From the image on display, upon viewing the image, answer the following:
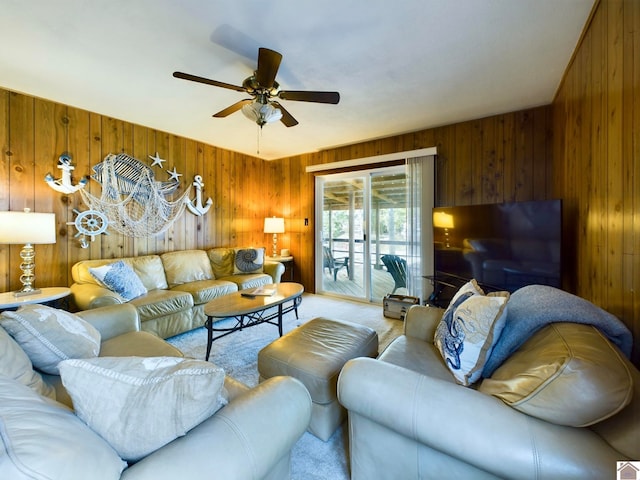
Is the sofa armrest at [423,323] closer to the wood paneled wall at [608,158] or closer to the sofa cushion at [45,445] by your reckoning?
the wood paneled wall at [608,158]

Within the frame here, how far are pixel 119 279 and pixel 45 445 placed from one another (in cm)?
257

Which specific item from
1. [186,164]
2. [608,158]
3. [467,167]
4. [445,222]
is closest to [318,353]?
[608,158]

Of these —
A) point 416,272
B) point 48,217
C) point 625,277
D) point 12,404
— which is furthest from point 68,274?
point 625,277

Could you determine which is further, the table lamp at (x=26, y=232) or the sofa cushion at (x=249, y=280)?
the sofa cushion at (x=249, y=280)

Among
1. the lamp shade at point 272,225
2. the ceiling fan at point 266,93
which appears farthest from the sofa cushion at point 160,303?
the lamp shade at point 272,225

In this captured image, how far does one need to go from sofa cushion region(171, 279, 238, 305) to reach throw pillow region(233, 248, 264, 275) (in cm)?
52

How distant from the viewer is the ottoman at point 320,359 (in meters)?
1.40

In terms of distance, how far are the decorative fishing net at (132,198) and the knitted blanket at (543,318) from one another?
383cm

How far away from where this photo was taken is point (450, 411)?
0.84 metres

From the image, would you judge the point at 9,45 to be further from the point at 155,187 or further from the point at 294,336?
the point at 294,336

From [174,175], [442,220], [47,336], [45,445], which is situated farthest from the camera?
[174,175]

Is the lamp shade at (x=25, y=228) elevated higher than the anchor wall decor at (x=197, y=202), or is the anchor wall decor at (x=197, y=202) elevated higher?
the anchor wall decor at (x=197, y=202)

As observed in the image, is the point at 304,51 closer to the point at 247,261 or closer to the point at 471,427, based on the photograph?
the point at 471,427

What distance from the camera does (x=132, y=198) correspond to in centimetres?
328
